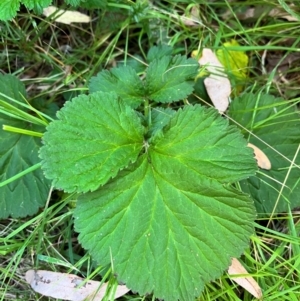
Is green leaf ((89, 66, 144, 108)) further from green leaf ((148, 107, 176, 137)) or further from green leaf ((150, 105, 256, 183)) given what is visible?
green leaf ((150, 105, 256, 183))

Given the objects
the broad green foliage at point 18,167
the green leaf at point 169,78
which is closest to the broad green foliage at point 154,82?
the green leaf at point 169,78

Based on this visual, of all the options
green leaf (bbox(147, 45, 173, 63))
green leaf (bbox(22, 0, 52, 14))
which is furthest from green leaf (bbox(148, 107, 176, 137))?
green leaf (bbox(22, 0, 52, 14))

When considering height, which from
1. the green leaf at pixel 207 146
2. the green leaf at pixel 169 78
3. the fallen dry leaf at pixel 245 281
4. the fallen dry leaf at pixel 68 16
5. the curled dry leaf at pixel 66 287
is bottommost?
the fallen dry leaf at pixel 245 281

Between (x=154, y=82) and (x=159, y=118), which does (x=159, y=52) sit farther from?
(x=159, y=118)

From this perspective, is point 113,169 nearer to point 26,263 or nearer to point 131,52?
point 26,263

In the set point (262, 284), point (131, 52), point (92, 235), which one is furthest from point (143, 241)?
point (131, 52)

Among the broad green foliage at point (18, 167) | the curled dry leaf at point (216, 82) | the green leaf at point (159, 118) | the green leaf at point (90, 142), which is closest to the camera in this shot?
the green leaf at point (90, 142)

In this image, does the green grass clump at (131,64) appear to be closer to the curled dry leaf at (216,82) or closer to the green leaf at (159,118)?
the curled dry leaf at (216,82)
